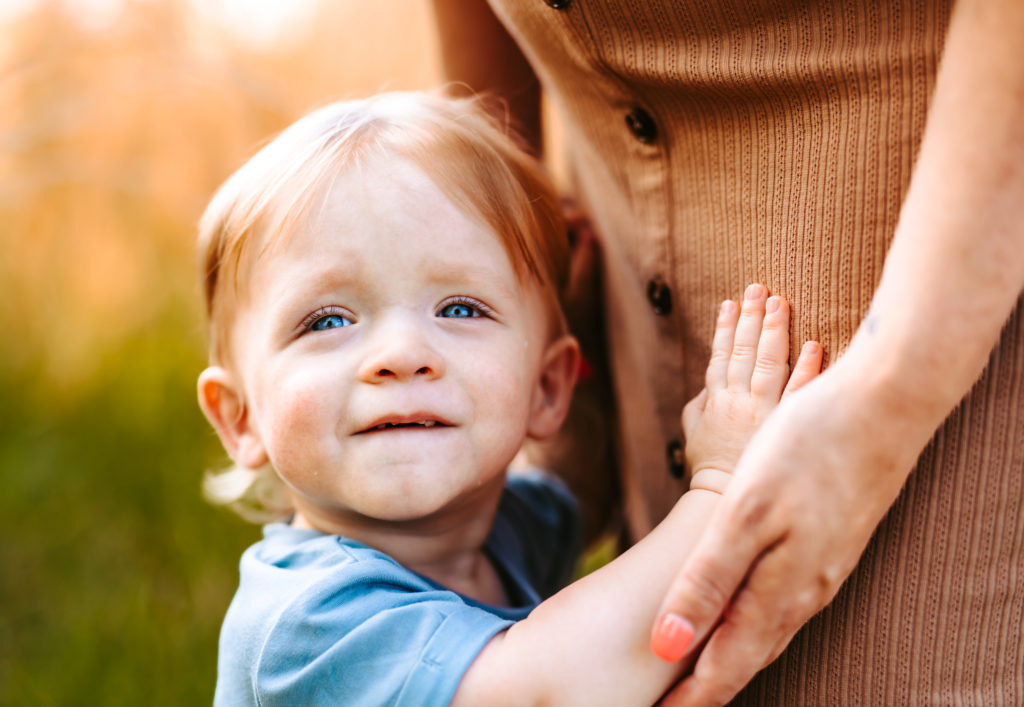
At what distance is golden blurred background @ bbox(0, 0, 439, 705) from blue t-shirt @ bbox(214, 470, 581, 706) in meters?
1.50

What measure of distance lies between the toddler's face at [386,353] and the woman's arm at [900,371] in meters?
0.38

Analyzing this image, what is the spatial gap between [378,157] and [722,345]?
1.71ft

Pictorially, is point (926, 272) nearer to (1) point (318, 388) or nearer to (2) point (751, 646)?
(2) point (751, 646)

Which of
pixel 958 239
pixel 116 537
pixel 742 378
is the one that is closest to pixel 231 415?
pixel 742 378

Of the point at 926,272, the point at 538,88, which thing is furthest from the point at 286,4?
the point at 926,272

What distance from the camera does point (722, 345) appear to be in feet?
3.92

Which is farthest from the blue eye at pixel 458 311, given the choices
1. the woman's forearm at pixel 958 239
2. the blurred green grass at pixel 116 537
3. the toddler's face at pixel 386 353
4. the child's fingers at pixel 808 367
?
the blurred green grass at pixel 116 537

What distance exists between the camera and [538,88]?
6.29ft

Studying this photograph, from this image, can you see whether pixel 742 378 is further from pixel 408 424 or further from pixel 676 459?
pixel 408 424

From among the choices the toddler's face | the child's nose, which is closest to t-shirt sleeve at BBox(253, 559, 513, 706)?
the toddler's face

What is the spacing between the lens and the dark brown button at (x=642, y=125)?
4.10 feet

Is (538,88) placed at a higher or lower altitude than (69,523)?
higher

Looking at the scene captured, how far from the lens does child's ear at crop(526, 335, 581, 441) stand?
1493 millimetres

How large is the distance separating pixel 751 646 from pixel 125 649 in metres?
1.78
